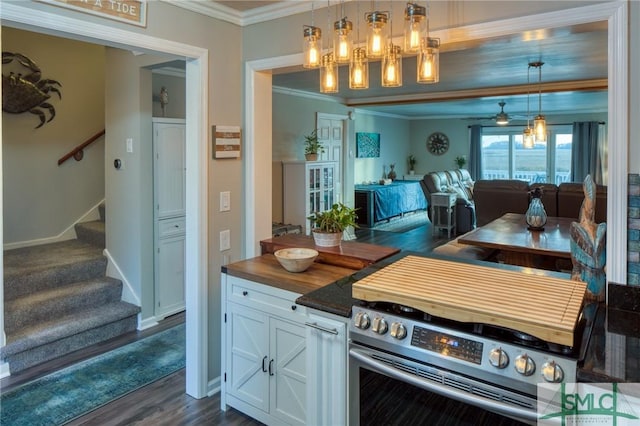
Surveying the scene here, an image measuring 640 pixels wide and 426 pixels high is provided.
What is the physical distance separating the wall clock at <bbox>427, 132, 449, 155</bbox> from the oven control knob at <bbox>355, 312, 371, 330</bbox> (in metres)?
11.1

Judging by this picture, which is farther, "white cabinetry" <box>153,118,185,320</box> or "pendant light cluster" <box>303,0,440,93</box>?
"white cabinetry" <box>153,118,185,320</box>

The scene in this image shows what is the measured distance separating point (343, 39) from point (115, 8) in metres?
1.23

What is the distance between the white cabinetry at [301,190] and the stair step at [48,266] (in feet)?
8.71

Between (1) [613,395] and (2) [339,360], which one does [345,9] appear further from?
(1) [613,395]

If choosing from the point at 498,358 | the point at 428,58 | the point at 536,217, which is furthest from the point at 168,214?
the point at 536,217

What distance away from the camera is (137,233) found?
3.91 meters

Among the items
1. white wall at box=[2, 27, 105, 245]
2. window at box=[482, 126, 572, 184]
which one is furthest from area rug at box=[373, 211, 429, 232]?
white wall at box=[2, 27, 105, 245]

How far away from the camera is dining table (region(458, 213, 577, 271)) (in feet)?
11.2

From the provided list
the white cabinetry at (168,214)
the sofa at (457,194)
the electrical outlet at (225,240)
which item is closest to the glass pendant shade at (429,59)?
the electrical outlet at (225,240)

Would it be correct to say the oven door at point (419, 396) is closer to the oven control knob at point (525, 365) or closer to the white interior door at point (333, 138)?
the oven control knob at point (525, 365)

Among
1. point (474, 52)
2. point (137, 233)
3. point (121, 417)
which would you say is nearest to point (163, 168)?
point (137, 233)

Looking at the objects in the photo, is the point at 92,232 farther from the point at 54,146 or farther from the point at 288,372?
the point at 288,372

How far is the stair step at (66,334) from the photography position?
3158mm

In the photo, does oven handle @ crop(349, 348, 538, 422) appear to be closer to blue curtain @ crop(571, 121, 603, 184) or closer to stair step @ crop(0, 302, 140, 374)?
stair step @ crop(0, 302, 140, 374)
